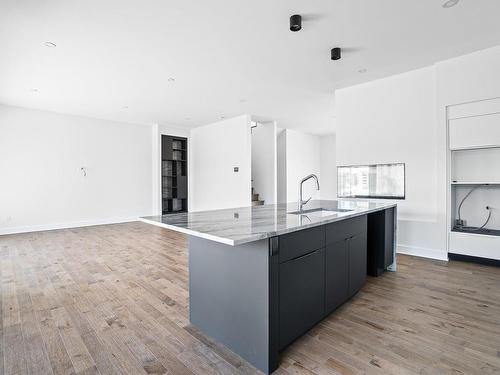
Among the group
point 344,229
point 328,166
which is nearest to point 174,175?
point 328,166

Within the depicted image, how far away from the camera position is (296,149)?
8.62m

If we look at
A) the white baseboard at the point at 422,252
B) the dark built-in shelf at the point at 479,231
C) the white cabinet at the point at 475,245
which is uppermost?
the dark built-in shelf at the point at 479,231

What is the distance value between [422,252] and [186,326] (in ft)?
11.3

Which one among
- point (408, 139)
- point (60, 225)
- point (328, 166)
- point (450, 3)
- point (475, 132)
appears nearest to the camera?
point (450, 3)

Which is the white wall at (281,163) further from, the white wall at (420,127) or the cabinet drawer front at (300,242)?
the cabinet drawer front at (300,242)

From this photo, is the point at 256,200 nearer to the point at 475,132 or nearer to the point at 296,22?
the point at 475,132

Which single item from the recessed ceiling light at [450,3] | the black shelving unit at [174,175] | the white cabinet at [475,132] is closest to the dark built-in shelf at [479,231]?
the white cabinet at [475,132]

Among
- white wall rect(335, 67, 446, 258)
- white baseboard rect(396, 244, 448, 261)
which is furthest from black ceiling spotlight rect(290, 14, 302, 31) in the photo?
white baseboard rect(396, 244, 448, 261)

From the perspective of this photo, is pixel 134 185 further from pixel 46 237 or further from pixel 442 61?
pixel 442 61

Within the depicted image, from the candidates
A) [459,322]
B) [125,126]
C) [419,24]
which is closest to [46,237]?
[125,126]

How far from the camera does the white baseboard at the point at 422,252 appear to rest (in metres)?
3.61

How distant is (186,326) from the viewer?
199 centimetres

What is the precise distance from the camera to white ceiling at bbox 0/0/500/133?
251 centimetres

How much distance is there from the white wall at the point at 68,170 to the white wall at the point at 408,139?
18.4 ft
